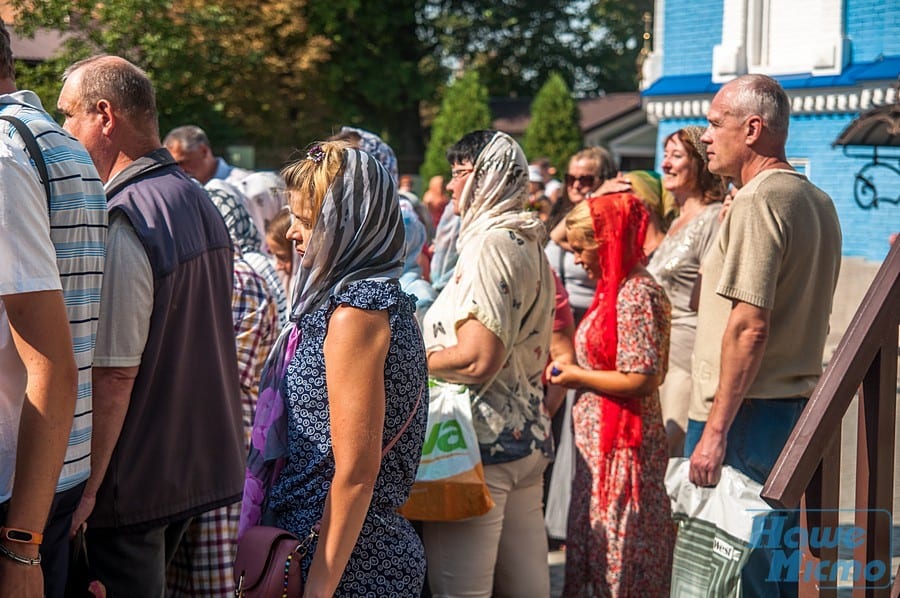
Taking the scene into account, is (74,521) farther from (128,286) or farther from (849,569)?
(849,569)

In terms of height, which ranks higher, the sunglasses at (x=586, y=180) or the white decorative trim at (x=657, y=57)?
the white decorative trim at (x=657, y=57)

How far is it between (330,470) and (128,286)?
74 centimetres

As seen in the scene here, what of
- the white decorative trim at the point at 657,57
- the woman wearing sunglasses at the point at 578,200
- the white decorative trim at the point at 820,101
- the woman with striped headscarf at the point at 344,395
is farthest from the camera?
the white decorative trim at the point at 657,57

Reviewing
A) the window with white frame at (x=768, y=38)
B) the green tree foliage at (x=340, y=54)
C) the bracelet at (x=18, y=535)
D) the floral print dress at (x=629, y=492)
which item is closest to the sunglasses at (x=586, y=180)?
the floral print dress at (x=629, y=492)

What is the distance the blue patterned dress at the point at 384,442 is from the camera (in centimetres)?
269

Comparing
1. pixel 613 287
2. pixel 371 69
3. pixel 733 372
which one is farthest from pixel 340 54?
pixel 733 372

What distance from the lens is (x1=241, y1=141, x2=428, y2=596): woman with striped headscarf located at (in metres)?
2.57

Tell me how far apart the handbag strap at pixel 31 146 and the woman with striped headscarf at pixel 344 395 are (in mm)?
598

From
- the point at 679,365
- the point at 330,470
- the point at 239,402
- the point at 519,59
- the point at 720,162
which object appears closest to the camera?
the point at 330,470

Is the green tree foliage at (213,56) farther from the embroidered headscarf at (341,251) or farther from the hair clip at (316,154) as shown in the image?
the embroidered headscarf at (341,251)

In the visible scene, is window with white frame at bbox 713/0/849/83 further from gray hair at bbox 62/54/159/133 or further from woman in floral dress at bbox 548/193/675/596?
gray hair at bbox 62/54/159/133

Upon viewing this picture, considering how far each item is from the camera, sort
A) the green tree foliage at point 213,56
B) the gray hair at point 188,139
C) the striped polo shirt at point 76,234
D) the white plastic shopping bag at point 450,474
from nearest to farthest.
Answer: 1. the striped polo shirt at point 76,234
2. the white plastic shopping bag at point 450,474
3. the gray hair at point 188,139
4. the green tree foliage at point 213,56

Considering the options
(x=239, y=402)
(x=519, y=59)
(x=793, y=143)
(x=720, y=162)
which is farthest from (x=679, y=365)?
(x=519, y=59)

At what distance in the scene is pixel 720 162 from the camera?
3900 mm
